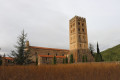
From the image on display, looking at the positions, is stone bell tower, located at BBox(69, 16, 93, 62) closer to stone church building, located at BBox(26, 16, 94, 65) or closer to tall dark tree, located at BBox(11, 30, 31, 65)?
stone church building, located at BBox(26, 16, 94, 65)

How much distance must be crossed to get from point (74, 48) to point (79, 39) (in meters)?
4.66

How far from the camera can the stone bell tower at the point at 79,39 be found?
37.1 m

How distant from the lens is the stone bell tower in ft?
122

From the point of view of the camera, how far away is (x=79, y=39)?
134ft

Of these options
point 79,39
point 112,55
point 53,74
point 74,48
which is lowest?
point 112,55

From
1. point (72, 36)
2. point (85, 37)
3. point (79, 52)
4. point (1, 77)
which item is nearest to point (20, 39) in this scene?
point (1, 77)

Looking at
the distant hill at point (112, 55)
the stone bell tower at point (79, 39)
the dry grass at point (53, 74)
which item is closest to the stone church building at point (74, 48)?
the stone bell tower at point (79, 39)

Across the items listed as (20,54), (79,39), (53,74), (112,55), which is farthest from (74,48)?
(53,74)

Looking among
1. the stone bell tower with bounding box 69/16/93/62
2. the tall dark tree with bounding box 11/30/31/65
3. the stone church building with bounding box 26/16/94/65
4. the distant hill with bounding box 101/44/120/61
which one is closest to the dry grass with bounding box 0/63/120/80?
the tall dark tree with bounding box 11/30/31/65

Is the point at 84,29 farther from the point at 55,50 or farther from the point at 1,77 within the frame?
the point at 1,77

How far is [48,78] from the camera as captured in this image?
7.16ft

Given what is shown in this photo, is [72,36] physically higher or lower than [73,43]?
higher

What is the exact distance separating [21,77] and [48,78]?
0.64 m

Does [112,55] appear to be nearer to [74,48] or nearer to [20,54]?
[74,48]
